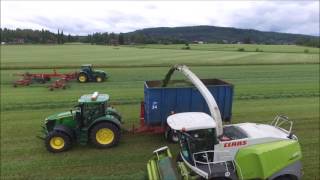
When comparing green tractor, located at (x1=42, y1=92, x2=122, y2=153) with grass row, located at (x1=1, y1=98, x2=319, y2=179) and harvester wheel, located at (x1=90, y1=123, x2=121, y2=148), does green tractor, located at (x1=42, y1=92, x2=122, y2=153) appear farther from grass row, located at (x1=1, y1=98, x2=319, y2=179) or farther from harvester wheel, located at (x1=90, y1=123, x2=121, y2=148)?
grass row, located at (x1=1, y1=98, x2=319, y2=179)

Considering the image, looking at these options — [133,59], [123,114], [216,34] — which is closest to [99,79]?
[123,114]

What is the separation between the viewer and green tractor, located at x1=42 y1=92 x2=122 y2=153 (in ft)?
38.2

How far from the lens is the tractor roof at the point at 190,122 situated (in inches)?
316

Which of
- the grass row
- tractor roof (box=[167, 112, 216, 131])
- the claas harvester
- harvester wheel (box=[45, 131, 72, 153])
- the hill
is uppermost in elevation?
the hill

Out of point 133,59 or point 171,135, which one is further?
point 133,59

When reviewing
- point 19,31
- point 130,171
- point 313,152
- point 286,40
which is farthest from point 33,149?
point 286,40

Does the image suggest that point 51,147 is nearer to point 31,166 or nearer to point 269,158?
point 31,166

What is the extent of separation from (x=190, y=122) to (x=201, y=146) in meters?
0.60

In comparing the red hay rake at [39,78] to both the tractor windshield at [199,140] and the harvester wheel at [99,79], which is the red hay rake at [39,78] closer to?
the harvester wheel at [99,79]

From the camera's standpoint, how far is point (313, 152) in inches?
461

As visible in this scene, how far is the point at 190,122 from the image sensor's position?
8.25 meters

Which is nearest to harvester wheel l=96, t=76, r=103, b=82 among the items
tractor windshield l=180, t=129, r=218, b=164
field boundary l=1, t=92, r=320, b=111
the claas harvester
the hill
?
field boundary l=1, t=92, r=320, b=111

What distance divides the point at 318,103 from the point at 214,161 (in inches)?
550

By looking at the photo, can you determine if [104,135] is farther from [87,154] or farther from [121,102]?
[121,102]
